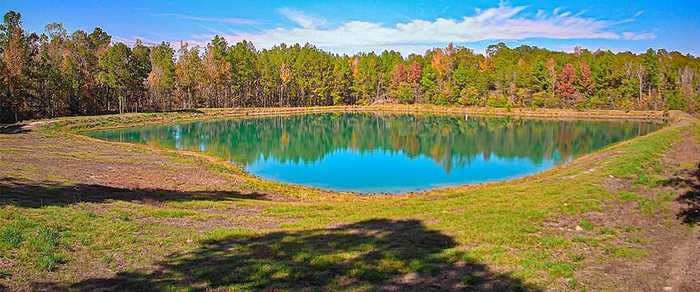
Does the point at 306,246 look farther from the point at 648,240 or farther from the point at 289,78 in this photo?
the point at 289,78

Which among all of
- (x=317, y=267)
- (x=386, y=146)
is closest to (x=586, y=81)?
(x=386, y=146)

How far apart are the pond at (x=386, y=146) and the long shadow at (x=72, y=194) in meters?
14.8

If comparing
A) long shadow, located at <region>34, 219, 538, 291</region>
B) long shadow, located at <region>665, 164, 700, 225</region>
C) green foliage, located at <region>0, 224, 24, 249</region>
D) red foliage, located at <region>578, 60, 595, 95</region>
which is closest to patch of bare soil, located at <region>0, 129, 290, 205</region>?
green foliage, located at <region>0, 224, 24, 249</region>

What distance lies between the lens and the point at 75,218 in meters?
16.0

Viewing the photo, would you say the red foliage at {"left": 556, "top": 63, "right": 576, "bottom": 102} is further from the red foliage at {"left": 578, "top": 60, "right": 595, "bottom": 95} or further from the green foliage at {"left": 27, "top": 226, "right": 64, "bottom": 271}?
the green foliage at {"left": 27, "top": 226, "right": 64, "bottom": 271}

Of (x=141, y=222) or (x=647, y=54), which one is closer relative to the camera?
(x=141, y=222)

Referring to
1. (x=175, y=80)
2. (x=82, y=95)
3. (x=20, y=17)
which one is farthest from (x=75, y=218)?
(x=175, y=80)

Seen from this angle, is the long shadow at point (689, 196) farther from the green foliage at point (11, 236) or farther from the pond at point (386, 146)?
the green foliage at point (11, 236)

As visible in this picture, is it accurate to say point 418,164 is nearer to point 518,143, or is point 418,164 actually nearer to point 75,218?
point 518,143

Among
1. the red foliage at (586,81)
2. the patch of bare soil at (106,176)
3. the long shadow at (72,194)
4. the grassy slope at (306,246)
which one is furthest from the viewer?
the red foliage at (586,81)

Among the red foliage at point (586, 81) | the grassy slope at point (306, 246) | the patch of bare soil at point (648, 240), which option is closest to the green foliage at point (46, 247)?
the grassy slope at point (306, 246)

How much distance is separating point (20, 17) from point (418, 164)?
67.8m

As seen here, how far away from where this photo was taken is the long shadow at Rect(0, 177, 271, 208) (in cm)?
1797

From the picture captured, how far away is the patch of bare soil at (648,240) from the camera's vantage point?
12.4m
